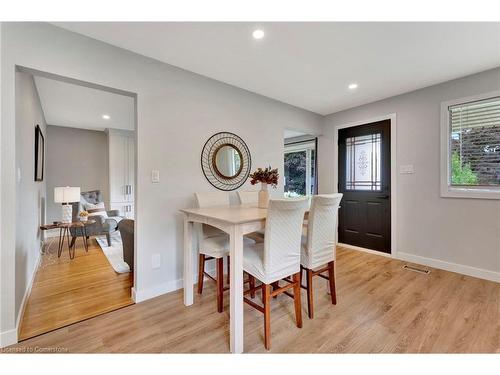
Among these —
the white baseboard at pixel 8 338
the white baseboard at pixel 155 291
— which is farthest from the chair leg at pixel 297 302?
the white baseboard at pixel 8 338

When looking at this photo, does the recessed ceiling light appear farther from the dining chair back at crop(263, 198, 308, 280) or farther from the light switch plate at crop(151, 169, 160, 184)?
the light switch plate at crop(151, 169, 160, 184)

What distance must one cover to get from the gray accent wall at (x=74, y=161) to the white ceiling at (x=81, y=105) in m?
0.31

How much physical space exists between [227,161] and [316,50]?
1.52m

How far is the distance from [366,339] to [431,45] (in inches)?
99.1

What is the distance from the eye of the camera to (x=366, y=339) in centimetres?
164

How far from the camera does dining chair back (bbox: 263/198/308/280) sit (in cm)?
161

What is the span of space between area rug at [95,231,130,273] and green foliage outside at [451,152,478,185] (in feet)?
14.1

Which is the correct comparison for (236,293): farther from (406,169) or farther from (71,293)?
(406,169)

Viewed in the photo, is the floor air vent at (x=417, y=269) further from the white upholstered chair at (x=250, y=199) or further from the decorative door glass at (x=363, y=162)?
the white upholstered chair at (x=250, y=199)

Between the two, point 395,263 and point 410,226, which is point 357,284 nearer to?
point 395,263

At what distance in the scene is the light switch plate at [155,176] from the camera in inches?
90.2

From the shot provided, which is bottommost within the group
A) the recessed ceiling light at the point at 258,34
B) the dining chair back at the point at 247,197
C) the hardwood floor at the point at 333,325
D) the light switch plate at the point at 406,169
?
the hardwood floor at the point at 333,325
